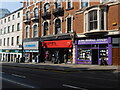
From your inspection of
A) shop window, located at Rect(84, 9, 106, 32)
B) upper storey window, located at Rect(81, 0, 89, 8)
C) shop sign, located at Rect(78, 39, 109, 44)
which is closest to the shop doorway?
shop sign, located at Rect(78, 39, 109, 44)

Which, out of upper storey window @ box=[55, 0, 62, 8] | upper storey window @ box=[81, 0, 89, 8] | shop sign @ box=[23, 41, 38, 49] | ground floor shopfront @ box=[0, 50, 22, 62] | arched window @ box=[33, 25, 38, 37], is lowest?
ground floor shopfront @ box=[0, 50, 22, 62]

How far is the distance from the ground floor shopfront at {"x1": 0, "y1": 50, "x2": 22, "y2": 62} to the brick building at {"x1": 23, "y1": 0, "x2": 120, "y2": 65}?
11.1 ft

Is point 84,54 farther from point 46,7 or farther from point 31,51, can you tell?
point 31,51

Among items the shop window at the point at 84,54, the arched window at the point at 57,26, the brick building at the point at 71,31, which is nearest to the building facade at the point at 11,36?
the brick building at the point at 71,31

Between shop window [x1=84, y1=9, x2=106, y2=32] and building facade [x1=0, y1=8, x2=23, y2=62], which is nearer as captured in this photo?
shop window [x1=84, y1=9, x2=106, y2=32]

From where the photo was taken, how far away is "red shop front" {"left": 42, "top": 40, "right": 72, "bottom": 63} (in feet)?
97.5

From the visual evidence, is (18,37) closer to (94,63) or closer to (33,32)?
(33,32)

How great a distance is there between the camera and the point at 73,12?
29.2m

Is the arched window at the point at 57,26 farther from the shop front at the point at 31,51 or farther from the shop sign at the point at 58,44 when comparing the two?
the shop front at the point at 31,51

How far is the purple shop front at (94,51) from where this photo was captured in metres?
Result: 24.2

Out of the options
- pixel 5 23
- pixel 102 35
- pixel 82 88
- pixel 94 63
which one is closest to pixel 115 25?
pixel 102 35

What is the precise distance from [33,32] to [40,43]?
379cm

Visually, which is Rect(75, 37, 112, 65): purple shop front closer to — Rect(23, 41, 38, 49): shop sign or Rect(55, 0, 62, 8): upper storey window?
Rect(55, 0, 62, 8): upper storey window

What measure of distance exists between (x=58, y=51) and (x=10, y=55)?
20.0 metres
